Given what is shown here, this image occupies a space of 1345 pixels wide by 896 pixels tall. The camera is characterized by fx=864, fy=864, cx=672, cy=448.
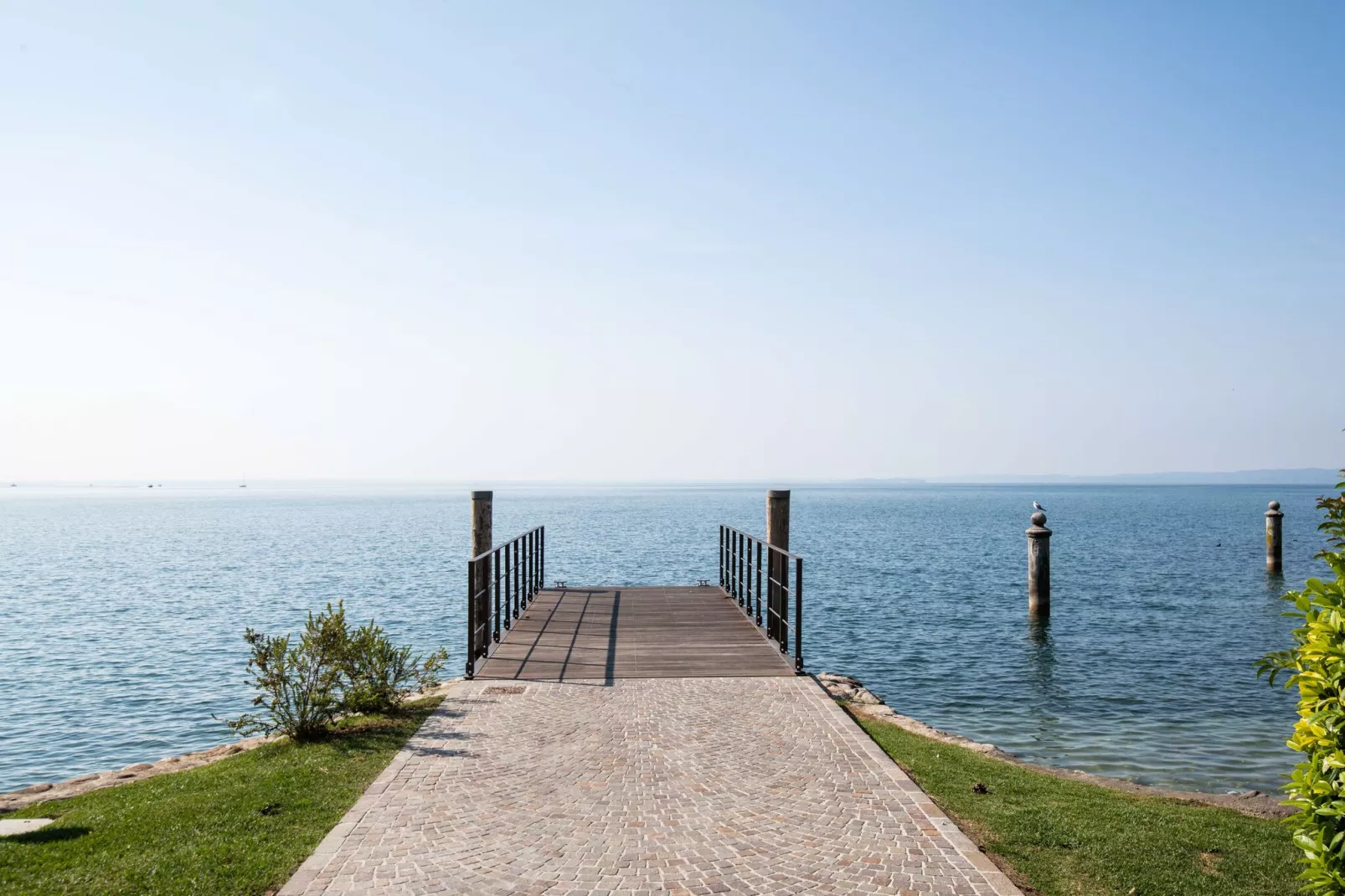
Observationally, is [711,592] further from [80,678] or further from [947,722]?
[80,678]

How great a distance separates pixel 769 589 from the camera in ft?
38.4

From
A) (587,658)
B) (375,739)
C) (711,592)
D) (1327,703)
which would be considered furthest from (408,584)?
(1327,703)

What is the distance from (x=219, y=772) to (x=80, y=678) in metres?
11.9

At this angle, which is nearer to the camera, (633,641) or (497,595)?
(497,595)

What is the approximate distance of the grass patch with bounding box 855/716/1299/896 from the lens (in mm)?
5059

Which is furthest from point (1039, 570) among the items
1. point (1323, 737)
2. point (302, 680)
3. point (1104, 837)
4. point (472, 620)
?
point (1323, 737)

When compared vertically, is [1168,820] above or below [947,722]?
above

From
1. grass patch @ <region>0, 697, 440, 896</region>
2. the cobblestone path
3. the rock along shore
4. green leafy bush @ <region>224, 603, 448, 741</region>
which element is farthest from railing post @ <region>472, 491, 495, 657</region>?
grass patch @ <region>0, 697, 440, 896</region>

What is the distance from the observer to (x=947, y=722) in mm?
11844

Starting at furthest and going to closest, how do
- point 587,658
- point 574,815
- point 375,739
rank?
point 587,658 < point 375,739 < point 574,815

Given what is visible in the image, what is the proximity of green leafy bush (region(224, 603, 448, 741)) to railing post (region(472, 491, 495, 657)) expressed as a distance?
5.30 ft

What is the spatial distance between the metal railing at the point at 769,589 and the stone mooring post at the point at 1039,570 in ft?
29.6

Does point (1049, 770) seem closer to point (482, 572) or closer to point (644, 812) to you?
point (644, 812)

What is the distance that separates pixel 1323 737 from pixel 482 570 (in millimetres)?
9104
